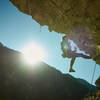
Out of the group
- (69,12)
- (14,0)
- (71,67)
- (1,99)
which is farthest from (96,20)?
(1,99)

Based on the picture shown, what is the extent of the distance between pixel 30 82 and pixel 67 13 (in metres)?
24.9

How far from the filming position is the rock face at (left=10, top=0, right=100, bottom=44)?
4350mm

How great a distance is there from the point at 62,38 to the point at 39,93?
23284 millimetres

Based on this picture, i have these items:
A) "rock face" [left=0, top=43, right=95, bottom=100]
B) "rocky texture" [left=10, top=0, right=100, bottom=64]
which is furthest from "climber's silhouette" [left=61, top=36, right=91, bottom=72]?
"rock face" [left=0, top=43, right=95, bottom=100]

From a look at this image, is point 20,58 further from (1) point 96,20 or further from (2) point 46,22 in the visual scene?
(1) point 96,20

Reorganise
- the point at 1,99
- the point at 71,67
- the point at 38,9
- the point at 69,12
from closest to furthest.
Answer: the point at 69,12 → the point at 38,9 → the point at 71,67 → the point at 1,99

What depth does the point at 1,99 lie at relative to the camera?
20.3 metres

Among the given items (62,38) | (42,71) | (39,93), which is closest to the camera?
(62,38)

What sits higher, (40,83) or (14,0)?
(14,0)

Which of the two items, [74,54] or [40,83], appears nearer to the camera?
[74,54]

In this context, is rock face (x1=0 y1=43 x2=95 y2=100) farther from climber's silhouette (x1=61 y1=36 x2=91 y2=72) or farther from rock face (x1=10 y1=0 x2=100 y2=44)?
rock face (x1=10 y1=0 x2=100 y2=44)

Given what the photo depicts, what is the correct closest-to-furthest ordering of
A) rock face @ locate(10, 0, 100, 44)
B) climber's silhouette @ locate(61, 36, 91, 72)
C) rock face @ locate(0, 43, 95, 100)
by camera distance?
1. rock face @ locate(10, 0, 100, 44)
2. climber's silhouette @ locate(61, 36, 91, 72)
3. rock face @ locate(0, 43, 95, 100)

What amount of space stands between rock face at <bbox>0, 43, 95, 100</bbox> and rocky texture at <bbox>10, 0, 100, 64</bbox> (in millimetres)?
21473

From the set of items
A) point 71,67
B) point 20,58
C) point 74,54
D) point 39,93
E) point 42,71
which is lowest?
point 39,93
